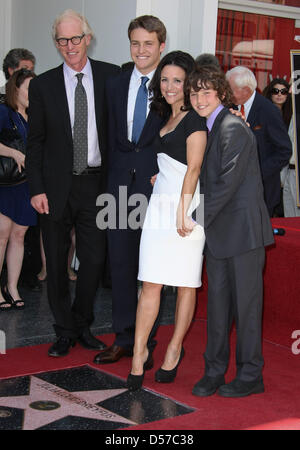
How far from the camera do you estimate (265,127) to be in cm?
551

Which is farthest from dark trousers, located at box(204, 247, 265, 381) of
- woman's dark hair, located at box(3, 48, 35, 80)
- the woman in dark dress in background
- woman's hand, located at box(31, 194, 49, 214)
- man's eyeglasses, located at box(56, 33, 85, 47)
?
woman's dark hair, located at box(3, 48, 35, 80)

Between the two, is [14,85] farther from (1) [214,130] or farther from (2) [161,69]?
(1) [214,130]

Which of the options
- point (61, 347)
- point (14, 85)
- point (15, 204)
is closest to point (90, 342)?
point (61, 347)

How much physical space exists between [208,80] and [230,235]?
2.48ft

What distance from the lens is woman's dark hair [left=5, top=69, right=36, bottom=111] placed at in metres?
5.36

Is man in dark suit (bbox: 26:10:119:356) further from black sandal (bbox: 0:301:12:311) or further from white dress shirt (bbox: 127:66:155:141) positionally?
black sandal (bbox: 0:301:12:311)

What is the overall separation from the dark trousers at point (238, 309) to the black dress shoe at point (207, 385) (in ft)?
0.09

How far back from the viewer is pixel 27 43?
7961 mm

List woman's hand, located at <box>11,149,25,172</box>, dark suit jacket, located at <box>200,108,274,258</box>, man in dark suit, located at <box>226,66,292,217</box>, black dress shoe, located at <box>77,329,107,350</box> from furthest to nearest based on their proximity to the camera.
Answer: man in dark suit, located at <box>226,66,292,217</box>, woman's hand, located at <box>11,149,25,172</box>, black dress shoe, located at <box>77,329,107,350</box>, dark suit jacket, located at <box>200,108,274,258</box>

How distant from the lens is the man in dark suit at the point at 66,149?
412 centimetres

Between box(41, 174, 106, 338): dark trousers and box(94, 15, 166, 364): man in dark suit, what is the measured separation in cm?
19

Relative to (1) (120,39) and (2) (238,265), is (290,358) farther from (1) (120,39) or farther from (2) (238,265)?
(1) (120,39)

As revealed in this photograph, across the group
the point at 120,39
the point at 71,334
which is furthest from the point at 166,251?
the point at 120,39

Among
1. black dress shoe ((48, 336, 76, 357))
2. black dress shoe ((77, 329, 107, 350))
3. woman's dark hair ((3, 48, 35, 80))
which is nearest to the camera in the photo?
black dress shoe ((48, 336, 76, 357))
